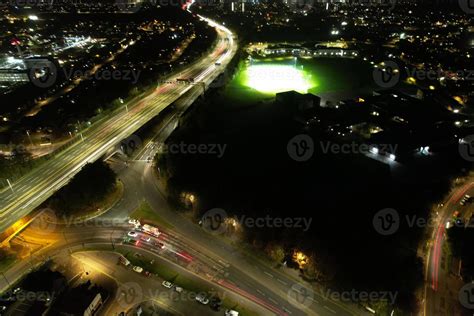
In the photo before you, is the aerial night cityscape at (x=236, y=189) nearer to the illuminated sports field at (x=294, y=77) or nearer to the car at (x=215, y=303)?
the car at (x=215, y=303)

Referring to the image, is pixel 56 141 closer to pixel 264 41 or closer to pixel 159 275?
pixel 159 275

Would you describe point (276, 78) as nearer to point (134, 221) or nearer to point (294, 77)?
point (294, 77)

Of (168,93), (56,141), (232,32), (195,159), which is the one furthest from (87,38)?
(195,159)

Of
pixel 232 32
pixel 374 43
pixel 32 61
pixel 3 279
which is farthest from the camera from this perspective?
pixel 232 32

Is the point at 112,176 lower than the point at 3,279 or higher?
higher

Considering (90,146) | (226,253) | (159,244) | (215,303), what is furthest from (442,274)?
(90,146)

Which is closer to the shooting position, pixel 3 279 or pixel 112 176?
pixel 3 279

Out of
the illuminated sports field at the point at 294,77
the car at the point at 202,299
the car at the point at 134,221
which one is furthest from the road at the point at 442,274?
the illuminated sports field at the point at 294,77
